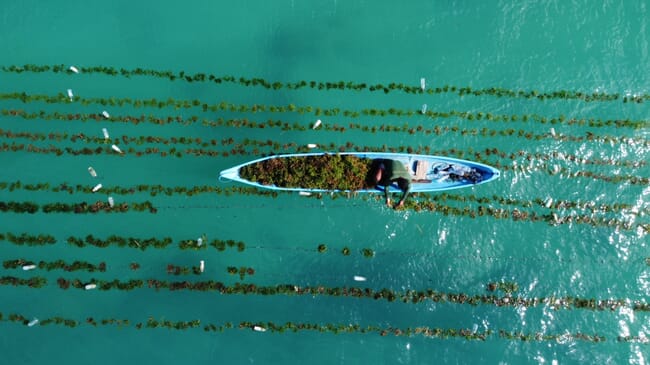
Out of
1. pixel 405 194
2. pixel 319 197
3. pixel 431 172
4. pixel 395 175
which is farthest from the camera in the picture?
pixel 319 197

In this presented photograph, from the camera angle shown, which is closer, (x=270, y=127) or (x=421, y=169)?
(x=421, y=169)

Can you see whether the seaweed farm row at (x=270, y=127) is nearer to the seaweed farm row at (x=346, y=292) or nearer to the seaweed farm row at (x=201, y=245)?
the seaweed farm row at (x=201, y=245)

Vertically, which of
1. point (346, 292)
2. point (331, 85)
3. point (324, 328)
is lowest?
point (324, 328)

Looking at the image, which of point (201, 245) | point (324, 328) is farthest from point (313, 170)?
point (324, 328)

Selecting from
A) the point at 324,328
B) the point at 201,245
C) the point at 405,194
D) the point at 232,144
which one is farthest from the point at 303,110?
the point at 324,328

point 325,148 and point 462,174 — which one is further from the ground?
point 325,148

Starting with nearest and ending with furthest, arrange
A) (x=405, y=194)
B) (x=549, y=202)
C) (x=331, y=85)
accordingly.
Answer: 1. (x=405, y=194)
2. (x=549, y=202)
3. (x=331, y=85)

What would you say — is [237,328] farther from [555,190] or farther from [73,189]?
[555,190]

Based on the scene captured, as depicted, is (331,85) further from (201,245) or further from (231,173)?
(201,245)

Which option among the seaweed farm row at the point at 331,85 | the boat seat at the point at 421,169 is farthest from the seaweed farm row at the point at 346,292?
the seaweed farm row at the point at 331,85
